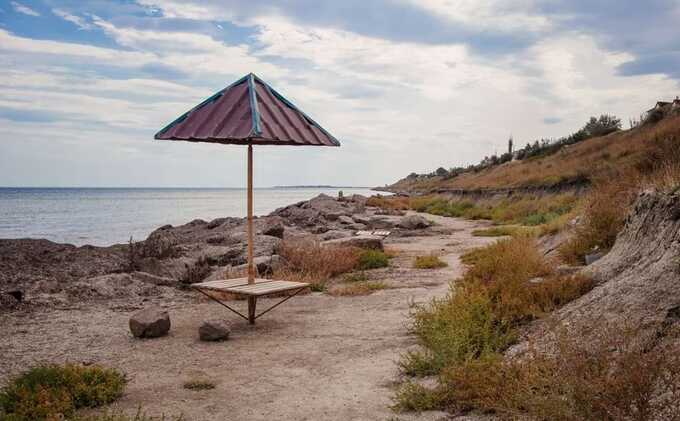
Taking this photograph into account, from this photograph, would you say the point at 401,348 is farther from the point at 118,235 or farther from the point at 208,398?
the point at 118,235

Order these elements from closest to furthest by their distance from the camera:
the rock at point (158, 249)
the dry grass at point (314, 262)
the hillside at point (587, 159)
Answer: the dry grass at point (314, 262) < the rock at point (158, 249) < the hillside at point (587, 159)

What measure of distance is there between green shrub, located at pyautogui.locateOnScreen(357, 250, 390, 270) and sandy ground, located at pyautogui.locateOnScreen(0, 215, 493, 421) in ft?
8.46

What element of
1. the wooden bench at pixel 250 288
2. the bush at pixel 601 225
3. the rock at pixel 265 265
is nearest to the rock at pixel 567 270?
the bush at pixel 601 225

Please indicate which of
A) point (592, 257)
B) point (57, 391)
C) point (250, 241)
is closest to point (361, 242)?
point (250, 241)

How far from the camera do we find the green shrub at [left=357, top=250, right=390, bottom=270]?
1323 cm

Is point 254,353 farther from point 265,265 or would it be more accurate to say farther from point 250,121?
point 265,265

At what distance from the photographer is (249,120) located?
7.29m

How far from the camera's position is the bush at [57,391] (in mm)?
4594

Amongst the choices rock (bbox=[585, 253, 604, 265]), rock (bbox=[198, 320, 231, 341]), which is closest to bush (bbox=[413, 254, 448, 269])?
rock (bbox=[585, 253, 604, 265])

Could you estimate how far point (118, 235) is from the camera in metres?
29.2

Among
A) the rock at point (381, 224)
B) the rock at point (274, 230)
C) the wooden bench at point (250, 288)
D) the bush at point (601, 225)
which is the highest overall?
the bush at point (601, 225)

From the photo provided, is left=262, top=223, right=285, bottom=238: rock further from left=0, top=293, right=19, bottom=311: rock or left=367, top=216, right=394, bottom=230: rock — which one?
left=367, top=216, right=394, bottom=230: rock

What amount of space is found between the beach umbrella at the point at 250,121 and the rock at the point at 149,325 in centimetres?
154

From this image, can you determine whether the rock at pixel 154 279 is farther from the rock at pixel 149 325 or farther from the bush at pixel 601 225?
the bush at pixel 601 225
